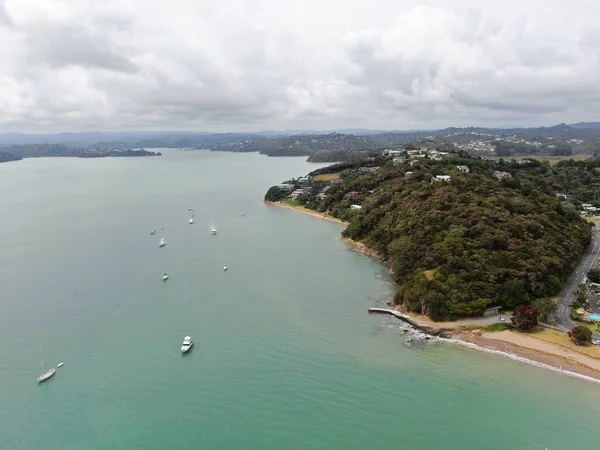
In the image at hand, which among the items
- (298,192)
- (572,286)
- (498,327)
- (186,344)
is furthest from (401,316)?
(298,192)

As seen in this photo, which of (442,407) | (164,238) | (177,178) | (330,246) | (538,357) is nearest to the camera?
(442,407)

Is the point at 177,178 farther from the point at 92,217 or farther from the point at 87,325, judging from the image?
the point at 87,325

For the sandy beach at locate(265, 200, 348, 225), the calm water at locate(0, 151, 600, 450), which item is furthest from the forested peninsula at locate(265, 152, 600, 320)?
the calm water at locate(0, 151, 600, 450)

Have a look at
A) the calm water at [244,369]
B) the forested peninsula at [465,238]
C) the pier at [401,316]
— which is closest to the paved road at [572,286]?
the forested peninsula at [465,238]

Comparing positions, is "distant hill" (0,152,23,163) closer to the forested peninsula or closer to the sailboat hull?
the forested peninsula

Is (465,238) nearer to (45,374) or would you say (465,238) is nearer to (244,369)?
(244,369)

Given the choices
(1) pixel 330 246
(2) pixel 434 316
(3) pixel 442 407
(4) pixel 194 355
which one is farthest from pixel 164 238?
(3) pixel 442 407

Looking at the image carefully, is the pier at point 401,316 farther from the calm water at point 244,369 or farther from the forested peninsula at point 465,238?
the calm water at point 244,369
